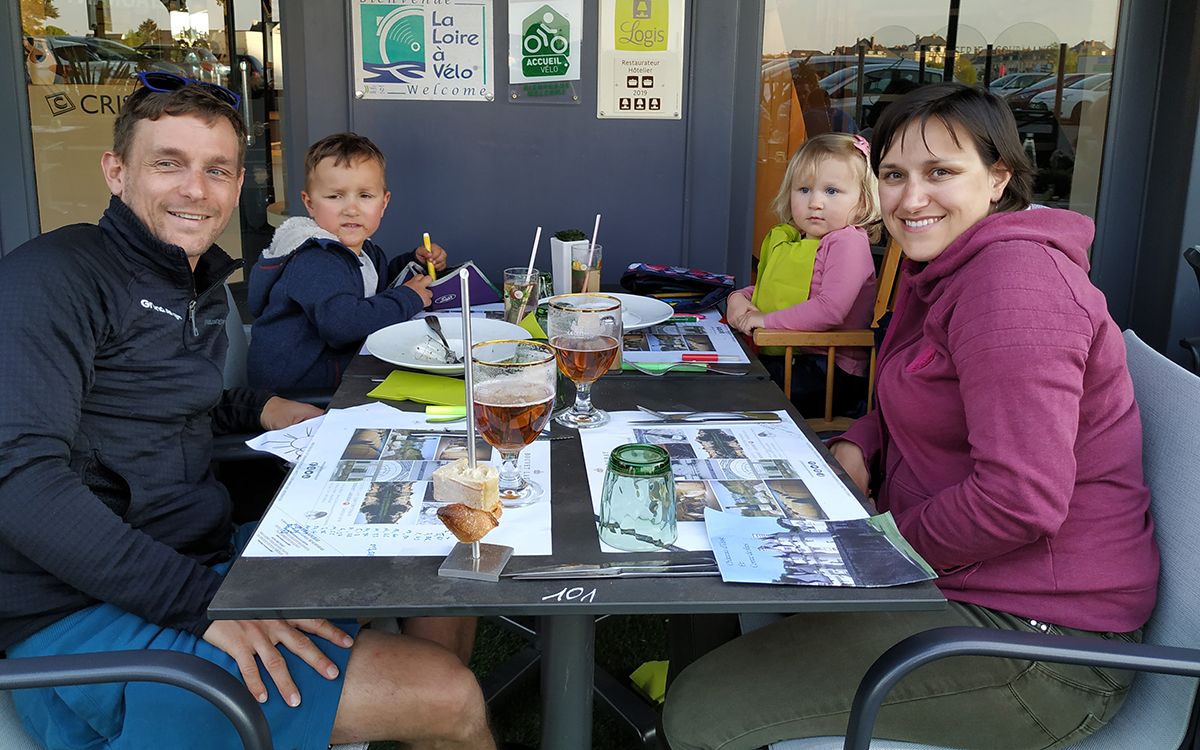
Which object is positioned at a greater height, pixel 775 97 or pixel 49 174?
pixel 775 97

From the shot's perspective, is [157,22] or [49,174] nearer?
[49,174]

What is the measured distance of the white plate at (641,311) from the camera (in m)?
2.59

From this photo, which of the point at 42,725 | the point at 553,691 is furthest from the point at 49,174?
the point at 553,691

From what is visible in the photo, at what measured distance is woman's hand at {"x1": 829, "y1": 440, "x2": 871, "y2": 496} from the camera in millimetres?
2064

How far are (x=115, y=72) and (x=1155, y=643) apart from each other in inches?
174

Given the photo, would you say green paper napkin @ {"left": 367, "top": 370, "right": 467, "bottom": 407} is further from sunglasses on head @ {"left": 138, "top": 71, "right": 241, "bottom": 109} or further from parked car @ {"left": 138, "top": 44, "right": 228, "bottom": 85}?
parked car @ {"left": 138, "top": 44, "right": 228, "bottom": 85}

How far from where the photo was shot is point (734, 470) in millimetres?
1639

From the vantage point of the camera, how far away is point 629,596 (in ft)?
4.06

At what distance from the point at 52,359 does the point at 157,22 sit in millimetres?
3440

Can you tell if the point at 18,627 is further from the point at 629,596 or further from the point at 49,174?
the point at 49,174

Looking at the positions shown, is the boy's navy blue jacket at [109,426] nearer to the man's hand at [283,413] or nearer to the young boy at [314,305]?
the man's hand at [283,413]

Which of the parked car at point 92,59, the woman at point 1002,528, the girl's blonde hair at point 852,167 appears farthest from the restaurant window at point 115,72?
the woman at point 1002,528

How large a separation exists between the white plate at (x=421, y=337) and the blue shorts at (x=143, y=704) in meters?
0.79

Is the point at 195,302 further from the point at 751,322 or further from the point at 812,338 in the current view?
the point at 812,338
